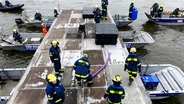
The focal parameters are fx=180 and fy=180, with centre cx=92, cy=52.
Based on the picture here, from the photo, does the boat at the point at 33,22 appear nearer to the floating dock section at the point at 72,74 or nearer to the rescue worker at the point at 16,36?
the rescue worker at the point at 16,36

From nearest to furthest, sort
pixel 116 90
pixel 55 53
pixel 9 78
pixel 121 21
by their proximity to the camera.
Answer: pixel 116 90, pixel 55 53, pixel 9 78, pixel 121 21

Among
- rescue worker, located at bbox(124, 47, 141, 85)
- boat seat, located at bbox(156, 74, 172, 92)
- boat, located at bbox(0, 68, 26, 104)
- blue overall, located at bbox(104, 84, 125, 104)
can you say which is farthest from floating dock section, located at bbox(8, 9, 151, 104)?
boat seat, located at bbox(156, 74, 172, 92)

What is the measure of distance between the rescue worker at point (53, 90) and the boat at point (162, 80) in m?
5.15

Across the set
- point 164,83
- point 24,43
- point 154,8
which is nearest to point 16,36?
point 24,43

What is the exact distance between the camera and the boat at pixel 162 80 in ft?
30.0

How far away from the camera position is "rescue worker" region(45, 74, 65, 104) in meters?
5.34

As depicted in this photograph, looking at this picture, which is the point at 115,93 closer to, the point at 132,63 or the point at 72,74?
the point at 132,63

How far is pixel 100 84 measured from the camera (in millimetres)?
8109

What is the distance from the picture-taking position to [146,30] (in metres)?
19.1

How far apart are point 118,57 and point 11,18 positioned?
57.7 feet

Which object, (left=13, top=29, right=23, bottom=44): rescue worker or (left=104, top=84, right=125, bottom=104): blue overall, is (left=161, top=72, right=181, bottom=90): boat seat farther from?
(left=13, top=29, right=23, bottom=44): rescue worker

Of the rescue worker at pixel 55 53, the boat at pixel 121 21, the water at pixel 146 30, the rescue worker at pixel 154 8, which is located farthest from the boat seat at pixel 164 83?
the rescue worker at pixel 154 8

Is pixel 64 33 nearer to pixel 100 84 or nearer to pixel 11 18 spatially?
pixel 100 84

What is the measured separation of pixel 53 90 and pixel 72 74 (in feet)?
11.0
